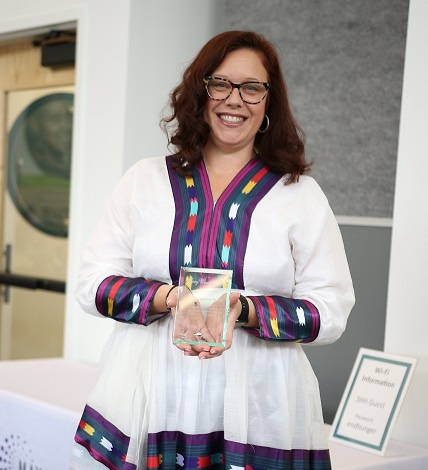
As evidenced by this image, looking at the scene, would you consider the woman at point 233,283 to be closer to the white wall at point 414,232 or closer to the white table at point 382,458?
the white table at point 382,458

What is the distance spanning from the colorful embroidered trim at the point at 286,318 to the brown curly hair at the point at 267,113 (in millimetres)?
253

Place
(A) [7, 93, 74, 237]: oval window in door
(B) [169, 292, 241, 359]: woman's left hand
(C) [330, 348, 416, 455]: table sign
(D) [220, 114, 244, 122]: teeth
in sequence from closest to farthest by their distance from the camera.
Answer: (B) [169, 292, 241, 359]: woman's left hand, (D) [220, 114, 244, 122]: teeth, (C) [330, 348, 416, 455]: table sign, (A) [7, 93, 74, 237]: oval window in door

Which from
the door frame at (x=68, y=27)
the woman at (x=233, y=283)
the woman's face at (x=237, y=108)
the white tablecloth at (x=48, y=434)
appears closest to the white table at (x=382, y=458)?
the white tablecloth at (x=48, y=434)

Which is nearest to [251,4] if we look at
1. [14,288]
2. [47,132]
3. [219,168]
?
[47,132]

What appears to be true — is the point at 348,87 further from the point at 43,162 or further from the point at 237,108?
the point at 237,108

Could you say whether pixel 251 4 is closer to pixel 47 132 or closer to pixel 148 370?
pixel 47 132

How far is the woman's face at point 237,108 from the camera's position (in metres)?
1.53

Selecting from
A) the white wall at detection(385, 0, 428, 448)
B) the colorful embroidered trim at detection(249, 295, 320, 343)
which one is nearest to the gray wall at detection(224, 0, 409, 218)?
the white wall at detection(385, 0, 428, 448)

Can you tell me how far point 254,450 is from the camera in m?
1.49

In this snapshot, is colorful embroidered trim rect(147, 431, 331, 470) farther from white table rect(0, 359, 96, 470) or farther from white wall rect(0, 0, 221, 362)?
white wall rect(0, 0, 221, 362)

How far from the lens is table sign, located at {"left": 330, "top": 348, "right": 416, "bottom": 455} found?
2.28m

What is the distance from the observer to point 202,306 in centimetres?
133

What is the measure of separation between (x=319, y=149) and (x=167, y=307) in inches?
80.1

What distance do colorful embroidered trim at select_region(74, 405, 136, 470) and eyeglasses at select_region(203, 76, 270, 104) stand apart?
0.65 m
